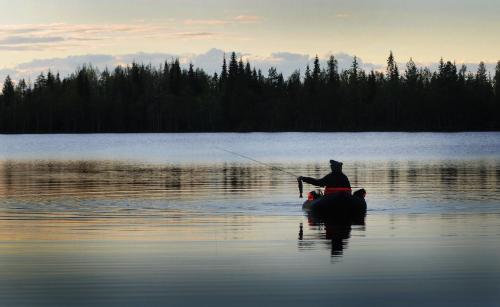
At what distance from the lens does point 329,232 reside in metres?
26.4

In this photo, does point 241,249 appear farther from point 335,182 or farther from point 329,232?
point 335,182

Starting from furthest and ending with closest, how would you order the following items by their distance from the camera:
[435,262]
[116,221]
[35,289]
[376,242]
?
[116,221]
[376,242]
[435,262]
[35,289]

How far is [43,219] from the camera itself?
1195 inches

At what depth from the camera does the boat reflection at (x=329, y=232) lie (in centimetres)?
2301

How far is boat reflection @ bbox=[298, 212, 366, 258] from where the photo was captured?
23.0m

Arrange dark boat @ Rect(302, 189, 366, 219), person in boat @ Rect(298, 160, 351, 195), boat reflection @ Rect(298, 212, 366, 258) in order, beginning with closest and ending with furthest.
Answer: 1. boat reflection @ Rect(298, 212, 366, 258)
2. dark boat @ Rect(302, 189, 366, 219)
3. person in boat @ Rect(298, 160, 351, 195)

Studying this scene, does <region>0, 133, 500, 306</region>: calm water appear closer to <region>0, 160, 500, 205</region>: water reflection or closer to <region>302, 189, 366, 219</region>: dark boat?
<region>0, 160, 500, 205</region>: water reflection

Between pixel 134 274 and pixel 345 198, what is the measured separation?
1255 cm

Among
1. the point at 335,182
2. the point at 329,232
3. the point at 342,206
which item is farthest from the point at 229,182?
the point at 329,232

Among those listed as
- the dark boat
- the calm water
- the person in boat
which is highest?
the person in boat

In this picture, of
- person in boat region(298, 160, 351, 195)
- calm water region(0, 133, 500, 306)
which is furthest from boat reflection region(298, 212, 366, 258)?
person in boat region(298, 160, 351, 195)

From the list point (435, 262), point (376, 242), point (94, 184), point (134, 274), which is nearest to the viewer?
point (134, 274)

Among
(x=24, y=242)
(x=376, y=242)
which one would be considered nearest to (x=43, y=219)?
(x=24, y=242)

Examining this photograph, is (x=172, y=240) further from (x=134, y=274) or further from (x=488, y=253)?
(x=488, y=253)
